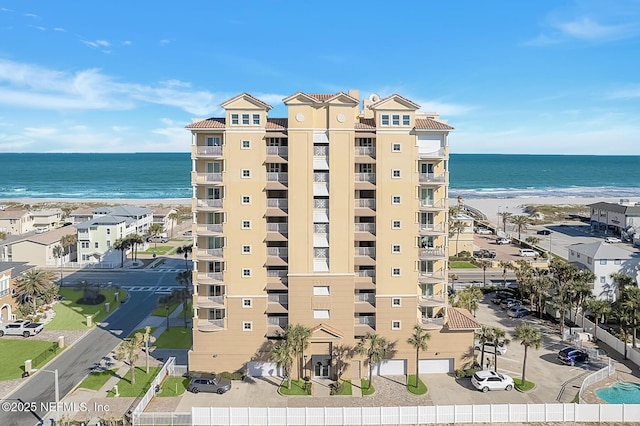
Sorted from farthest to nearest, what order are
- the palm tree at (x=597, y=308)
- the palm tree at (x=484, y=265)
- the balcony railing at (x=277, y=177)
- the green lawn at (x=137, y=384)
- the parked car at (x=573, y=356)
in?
the palm tree at (x=484, y=265)
the palm tree at (x=597, y=308)
the parked car at (x=573, y=356)
the balcony railing at (x=277, y=177)
the green lawn at (x=137, y=384)

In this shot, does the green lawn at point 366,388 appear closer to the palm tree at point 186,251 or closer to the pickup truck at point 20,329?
the pickup truck at point 20,329

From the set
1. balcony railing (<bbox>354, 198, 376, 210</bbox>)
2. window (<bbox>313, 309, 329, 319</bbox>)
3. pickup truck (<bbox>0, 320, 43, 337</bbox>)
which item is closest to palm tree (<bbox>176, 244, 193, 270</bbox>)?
pickup truck (<bbox>0, 320, 43, 337</bbox>)

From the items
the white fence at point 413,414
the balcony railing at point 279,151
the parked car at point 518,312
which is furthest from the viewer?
the parked car at point 518,312

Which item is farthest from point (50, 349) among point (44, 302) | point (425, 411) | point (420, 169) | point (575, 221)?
point (575, 221)

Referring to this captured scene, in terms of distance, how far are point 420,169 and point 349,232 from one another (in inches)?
363

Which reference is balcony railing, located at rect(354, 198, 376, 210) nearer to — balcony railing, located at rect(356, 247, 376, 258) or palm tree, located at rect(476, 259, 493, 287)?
balcony railing, located at rect(356, 247, 376, 258)

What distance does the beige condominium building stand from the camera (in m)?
42.2

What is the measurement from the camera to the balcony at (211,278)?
141ft

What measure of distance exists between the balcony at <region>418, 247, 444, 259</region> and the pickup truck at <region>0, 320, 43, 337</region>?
44.0m

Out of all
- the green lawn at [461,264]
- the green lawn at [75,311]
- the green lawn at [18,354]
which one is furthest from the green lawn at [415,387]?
the green lawn at [461,264]

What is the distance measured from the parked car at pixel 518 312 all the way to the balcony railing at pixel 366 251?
2768 centimetres

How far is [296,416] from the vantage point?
3409 centimetres

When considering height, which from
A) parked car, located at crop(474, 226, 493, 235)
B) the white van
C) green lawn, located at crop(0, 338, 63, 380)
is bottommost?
green lawn, located at crop(0, 338, 63, 380)

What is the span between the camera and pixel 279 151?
42.7m
